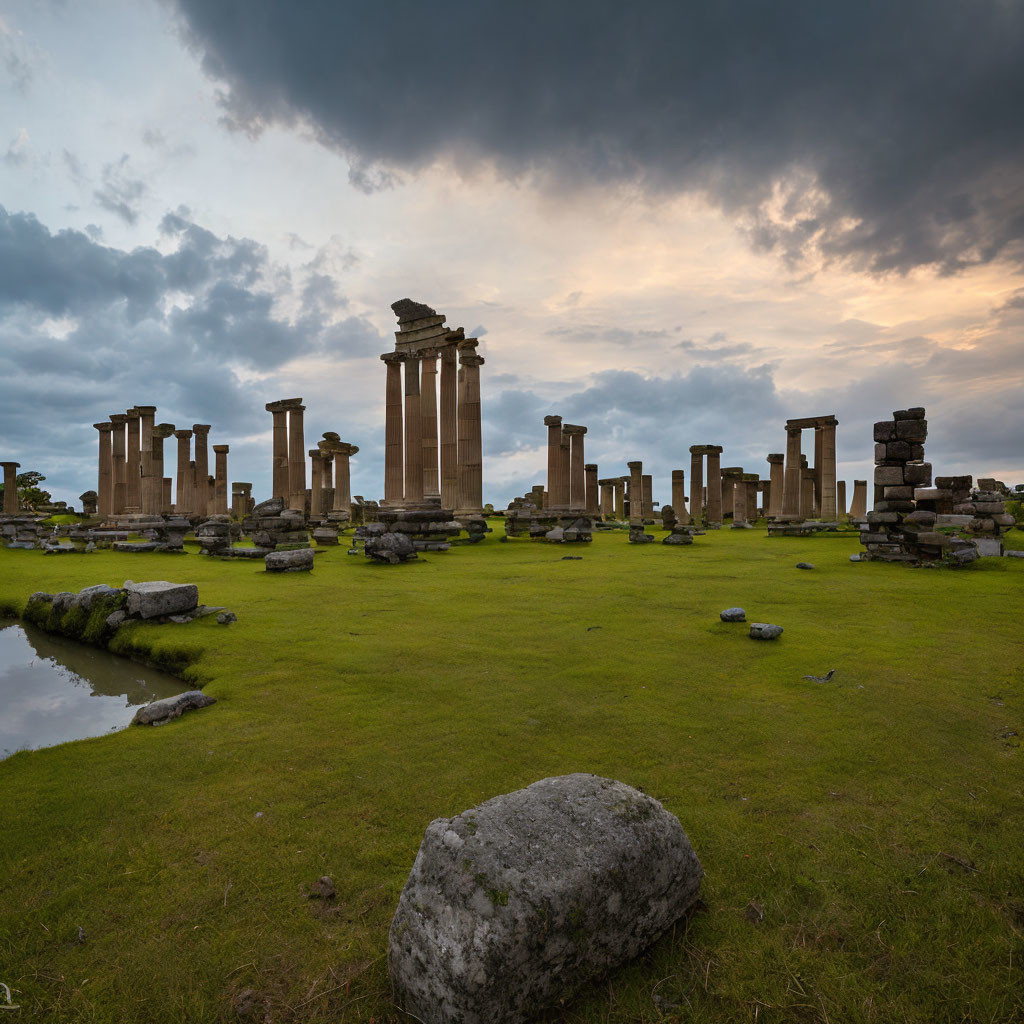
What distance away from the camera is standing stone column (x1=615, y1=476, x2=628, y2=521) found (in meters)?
49.1

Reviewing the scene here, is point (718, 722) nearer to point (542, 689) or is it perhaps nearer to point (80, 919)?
point (542, 689)

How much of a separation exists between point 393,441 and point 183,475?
18.5m

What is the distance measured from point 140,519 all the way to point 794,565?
1200 inches

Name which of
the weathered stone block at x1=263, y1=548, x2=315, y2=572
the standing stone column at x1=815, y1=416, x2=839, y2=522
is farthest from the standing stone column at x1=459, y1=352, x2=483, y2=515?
the standing stone column at x1=815, y1=416, x2=839, y2=522

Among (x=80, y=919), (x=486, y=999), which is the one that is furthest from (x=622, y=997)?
(x=80, y=919)

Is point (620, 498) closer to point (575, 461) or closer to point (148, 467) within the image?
point (575, 461)

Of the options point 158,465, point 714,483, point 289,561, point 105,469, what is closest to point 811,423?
point 714,483

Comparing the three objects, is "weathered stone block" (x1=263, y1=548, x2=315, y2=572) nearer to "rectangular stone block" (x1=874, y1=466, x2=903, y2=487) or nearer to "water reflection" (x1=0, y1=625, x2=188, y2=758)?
"water reflection" (x1=0, y1=625, x2=188, y2=758)

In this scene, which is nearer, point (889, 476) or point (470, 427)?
point (889, 476)

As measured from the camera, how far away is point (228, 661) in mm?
7418

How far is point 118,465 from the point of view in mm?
35844

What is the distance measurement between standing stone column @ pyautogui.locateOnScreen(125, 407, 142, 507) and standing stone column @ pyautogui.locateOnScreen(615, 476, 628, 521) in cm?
3228

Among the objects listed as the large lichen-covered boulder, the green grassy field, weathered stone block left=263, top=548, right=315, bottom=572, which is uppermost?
weathered stone block left=263, top=548, right=315, bottom=572

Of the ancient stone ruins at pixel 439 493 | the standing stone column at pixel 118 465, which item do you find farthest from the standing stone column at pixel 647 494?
the standing stone column at pixel 118 465
